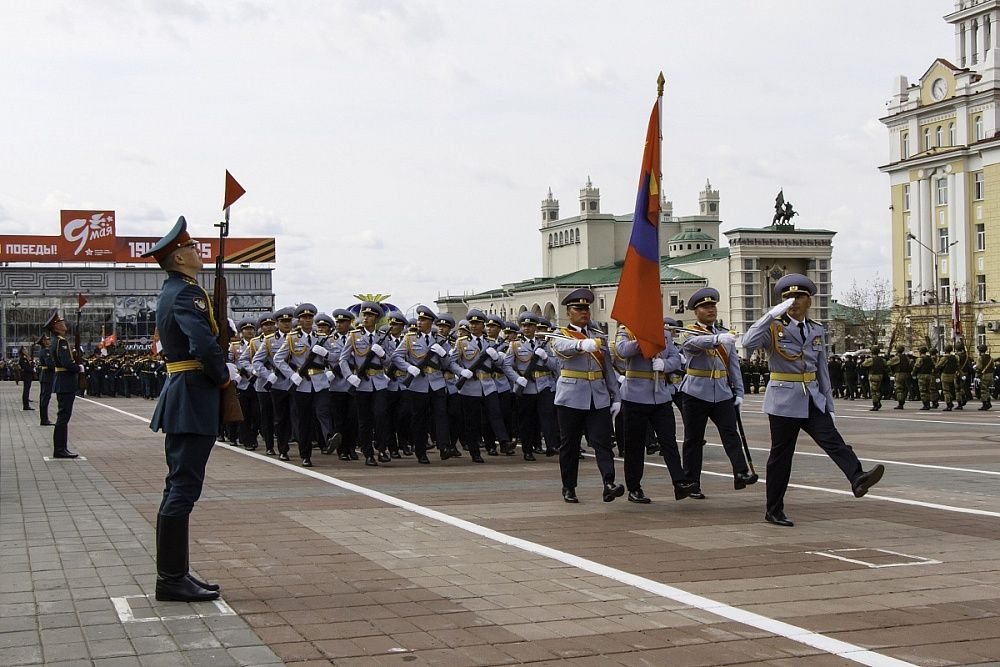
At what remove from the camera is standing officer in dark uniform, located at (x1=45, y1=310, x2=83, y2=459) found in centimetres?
1628

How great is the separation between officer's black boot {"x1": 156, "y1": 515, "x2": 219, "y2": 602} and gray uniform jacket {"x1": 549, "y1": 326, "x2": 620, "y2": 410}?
497 cm

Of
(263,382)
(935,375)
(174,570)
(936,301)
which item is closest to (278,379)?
(263,382)

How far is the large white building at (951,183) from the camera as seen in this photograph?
72688 millimetres

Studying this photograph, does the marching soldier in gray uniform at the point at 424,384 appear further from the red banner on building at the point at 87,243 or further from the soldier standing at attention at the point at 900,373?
the red banner on building at the point at 87,243

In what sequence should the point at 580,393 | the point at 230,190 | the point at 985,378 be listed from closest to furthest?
1. the point at 230,190
2. the point at 580,393
3. the point at 985,378

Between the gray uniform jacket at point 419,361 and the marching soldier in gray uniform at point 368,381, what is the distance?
0.22 m

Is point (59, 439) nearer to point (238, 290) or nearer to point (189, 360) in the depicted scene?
point (189, 360)

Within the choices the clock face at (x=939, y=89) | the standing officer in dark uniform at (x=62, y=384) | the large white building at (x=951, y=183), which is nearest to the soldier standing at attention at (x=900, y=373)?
the standing officer in dark uniform at (x=62, y=384)

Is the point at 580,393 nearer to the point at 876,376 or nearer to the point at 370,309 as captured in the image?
the point at 370,309

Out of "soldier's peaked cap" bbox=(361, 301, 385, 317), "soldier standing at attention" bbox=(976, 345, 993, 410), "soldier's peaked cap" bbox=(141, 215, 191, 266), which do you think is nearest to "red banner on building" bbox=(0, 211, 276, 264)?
"soldier standing at attention" bbox=(976, 345, 993, 410)

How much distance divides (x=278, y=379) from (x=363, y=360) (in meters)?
1.42

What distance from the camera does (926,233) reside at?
7725 centimetres

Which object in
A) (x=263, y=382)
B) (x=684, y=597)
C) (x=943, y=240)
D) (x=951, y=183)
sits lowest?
(x=684, y=597)

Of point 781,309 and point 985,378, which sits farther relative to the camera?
point 985,378
